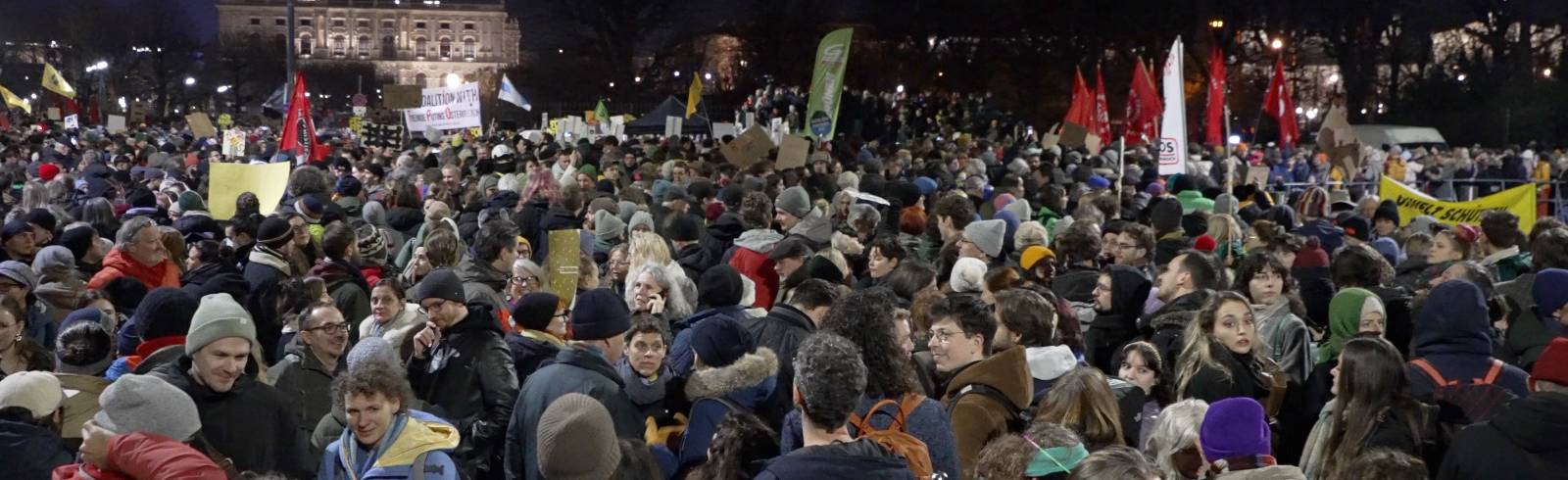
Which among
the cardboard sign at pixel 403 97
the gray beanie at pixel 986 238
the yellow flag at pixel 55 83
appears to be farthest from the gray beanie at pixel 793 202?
the yellow flag at pixel 55 83

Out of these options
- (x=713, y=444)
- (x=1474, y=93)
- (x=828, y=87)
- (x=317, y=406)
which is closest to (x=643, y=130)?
(x=828, y=87)

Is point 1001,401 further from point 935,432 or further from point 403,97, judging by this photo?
point 403,97

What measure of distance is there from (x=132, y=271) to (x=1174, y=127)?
7725 millimetres

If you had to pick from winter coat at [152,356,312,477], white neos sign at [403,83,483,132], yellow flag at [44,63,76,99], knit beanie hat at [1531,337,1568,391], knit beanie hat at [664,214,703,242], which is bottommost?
winter coat at [152,356,312,477]

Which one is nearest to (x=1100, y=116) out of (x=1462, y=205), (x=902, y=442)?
(x=1462, y=205)

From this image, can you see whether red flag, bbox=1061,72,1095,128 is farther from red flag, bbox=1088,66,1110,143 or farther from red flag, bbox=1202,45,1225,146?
red flag, bbox=1202,45,1225,146

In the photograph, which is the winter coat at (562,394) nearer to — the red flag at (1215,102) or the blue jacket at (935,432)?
the blue jacket at (935,432)

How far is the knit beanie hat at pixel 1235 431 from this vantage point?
450cm

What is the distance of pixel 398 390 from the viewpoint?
4547mm

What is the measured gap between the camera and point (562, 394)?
4910 millimetres

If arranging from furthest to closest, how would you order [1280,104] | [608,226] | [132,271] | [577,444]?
[1280,104] → [608,226] → [132,271] → [577,444]

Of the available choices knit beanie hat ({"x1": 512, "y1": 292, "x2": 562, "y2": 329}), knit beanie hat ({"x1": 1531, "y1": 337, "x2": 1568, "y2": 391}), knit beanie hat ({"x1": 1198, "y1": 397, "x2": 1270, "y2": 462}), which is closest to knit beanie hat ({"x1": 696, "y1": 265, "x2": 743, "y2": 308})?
knit beanie hat ({"x1": 512, "y1": 292, "x2": 562, "y2": 329})

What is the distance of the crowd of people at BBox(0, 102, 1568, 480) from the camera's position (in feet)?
14.1

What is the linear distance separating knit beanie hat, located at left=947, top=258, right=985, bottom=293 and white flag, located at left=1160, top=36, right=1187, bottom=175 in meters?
5.26
